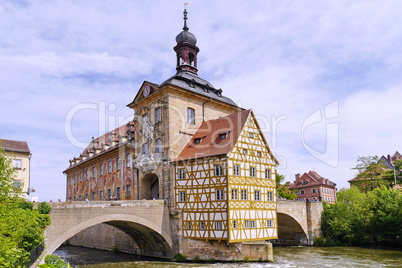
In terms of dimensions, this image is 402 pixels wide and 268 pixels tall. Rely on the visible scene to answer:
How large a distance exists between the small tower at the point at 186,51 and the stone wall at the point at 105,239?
1565 centimetres

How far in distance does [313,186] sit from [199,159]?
5042 cm

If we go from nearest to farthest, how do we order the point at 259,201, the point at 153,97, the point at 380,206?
1. the point at 259,201
2. the point at 153,97
3. the point at 380,206

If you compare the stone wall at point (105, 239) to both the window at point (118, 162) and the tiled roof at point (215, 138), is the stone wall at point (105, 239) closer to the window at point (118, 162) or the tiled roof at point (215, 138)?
the window at point (118, 162)

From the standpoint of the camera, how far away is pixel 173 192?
27.5 meters

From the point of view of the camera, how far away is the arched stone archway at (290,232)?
36438 mm

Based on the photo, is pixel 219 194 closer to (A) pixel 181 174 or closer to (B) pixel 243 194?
(B) pixel 243 194

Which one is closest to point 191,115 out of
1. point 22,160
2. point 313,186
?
point 22,160

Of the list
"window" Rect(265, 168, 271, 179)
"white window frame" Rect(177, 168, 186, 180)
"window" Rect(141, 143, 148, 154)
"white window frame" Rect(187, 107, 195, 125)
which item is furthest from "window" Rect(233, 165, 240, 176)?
"window" Rect(141, 143, 148, 154)

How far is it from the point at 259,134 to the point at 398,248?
54.1ft

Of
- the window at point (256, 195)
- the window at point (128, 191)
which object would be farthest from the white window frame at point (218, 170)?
the window at point (128, 191)

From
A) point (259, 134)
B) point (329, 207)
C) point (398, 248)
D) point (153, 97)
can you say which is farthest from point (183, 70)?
point (398, 248)

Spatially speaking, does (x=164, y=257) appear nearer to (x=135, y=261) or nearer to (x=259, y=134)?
(x=135, y=261)

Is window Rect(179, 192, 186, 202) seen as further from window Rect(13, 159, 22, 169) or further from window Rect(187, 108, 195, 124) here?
window Rect(13, 159, 22, 169)

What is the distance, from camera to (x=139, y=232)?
28.7 meters
